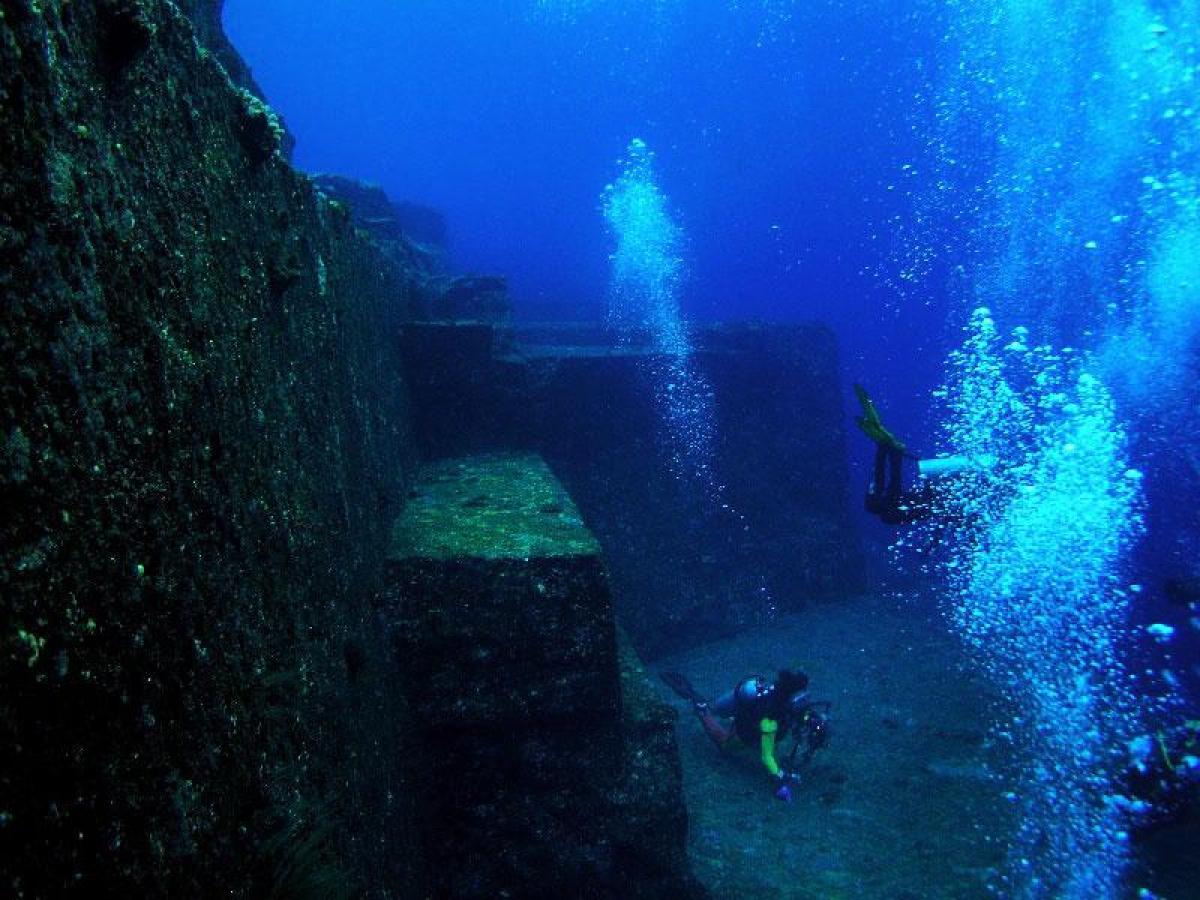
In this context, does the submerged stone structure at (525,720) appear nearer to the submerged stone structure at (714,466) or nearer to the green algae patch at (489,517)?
the green algae patch at (489,517)

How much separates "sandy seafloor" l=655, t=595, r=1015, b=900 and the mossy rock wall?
4955 millimetres

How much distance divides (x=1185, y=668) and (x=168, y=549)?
46.4ft

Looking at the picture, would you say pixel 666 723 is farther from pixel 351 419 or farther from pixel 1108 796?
pixel 1108 796

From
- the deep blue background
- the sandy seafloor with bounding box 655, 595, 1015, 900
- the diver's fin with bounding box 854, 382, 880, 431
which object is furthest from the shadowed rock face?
the deep blue background

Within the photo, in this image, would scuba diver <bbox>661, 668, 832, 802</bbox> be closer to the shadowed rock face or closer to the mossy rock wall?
the shadowed rock face

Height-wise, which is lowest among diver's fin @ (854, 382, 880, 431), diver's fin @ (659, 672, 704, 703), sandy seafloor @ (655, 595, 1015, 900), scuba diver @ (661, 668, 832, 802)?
sandy seafloor @ (655, 595, 1015, 900)

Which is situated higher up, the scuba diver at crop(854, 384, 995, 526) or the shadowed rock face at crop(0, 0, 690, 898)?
the shadowed rock face at crop(0, 0, 690, 898)

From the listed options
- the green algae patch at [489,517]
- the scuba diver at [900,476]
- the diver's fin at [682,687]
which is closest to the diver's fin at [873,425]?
the scuba diver at [900,476]

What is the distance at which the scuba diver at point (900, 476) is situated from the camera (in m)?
6.93

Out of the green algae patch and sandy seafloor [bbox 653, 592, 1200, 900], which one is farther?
sandy seafloor [bbox 653, 592, 1200, 900]

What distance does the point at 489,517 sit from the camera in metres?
4.68

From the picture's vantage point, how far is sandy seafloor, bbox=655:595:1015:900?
5.88 meters

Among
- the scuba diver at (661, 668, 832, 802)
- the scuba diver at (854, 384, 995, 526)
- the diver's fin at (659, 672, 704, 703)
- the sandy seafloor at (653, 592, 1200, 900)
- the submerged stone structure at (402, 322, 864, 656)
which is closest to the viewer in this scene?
the sandy seafloor at (653, 592, 1200, 900)

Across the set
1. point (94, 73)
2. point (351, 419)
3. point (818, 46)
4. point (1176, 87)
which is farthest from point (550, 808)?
point (818, 46)
